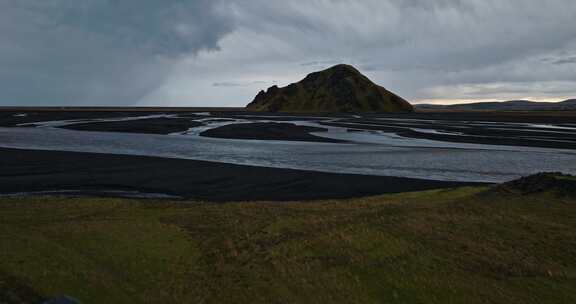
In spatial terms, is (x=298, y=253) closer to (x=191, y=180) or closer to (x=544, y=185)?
(x=544, y=185)

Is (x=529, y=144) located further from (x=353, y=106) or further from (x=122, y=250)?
(x=353, y=106)

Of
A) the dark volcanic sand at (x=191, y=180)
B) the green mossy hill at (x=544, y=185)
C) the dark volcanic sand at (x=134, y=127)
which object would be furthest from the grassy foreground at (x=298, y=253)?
the dark volcanic sand at (x=134, y=127)

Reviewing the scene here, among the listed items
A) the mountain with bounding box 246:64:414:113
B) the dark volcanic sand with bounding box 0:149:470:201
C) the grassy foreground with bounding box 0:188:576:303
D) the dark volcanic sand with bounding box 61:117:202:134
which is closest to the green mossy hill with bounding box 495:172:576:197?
the grassy foreground with bounding box 0:188:576:303

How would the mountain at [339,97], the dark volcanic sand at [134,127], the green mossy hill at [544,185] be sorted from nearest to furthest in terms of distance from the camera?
the green mossy hill at [544,185], the dark volcanic sand at [134,127], the mountain at [339,97]

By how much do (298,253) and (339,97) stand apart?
567ft

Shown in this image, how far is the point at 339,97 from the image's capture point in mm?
180375

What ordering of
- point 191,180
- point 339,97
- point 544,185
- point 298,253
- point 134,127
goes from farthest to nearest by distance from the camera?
1. point 339,97
2. point 134,127
3. point 191,180
4. point 544,185
5. point 298,253

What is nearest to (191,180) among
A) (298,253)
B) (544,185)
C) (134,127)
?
(298,253)

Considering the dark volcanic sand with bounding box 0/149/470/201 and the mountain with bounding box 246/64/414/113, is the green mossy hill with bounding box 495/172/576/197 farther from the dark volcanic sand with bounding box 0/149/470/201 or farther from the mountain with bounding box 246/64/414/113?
the mountain with bounding box 246/64/414/113

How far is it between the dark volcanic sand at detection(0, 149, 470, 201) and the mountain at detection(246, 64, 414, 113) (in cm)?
14699

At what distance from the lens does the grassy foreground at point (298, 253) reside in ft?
27.3

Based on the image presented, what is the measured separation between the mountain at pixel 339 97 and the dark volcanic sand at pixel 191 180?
482 ft

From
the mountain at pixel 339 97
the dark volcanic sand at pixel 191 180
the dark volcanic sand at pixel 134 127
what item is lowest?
the dark volcanic sand at pixel 191 180

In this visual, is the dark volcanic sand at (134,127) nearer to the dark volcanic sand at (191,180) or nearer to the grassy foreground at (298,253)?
the dark volcanic sand at (191,180)
